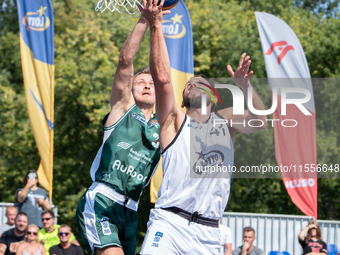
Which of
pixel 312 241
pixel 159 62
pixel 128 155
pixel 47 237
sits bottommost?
pixel 47 237

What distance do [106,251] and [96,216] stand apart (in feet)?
1.14

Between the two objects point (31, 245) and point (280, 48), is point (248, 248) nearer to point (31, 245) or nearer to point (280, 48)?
point (31, 245)

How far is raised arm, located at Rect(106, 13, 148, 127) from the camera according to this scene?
4.24 metres

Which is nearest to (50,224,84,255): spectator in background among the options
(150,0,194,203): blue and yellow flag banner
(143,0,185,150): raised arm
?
(150,0,194,203): blue and yellow flag banner

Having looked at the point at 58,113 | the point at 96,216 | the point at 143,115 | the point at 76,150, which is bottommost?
the point at 76,150

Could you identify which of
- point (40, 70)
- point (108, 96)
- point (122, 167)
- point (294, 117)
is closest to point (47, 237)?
point (40, 70)

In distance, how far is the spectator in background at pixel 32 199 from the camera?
890cm

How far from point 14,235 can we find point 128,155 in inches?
181

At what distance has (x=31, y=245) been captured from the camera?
775 centimetres

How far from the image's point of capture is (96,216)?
439 cm

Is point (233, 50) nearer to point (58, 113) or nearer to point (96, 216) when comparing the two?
point (58, 113)

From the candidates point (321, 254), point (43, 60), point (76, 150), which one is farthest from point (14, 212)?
point (76, 150)

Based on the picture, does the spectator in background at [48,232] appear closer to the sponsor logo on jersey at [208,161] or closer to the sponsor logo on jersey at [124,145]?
the sponsor logo on jersey at [124,145]

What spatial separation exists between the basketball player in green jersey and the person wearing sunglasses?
3.61 metres
